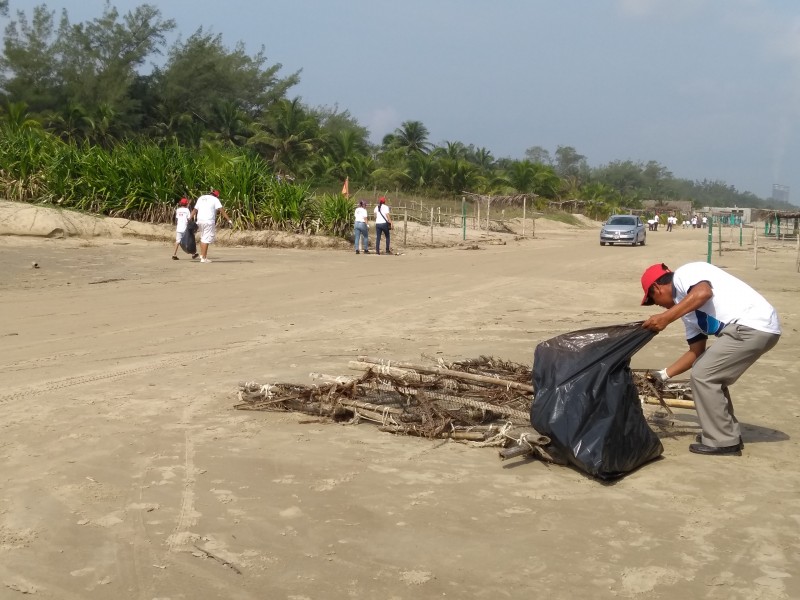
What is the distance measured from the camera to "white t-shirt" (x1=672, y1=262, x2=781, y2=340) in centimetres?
538

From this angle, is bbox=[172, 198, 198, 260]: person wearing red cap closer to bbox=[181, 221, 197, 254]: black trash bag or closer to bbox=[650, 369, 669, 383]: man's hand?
bbox=[181, 221, 197, 254]: black trash bag

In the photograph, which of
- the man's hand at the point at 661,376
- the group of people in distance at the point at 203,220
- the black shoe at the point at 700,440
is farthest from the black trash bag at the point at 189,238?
the black shoe at the point at 700,440

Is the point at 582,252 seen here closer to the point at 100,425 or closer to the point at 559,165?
the point at 100,425

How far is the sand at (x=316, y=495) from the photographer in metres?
3.77

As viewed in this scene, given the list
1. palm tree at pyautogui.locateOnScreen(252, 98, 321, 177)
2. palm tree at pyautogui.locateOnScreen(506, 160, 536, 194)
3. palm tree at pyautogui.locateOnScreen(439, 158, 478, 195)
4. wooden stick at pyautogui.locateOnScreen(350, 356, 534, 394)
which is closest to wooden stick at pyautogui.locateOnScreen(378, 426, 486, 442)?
wooden stick at pyautogui.locateOnScreen(350, 356, 534, 394)

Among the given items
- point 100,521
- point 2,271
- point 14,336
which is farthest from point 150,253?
point 100,521

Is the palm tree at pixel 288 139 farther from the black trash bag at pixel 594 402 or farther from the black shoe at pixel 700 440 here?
the black trash bag at pixel 594 402

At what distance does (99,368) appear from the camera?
7707 millimetres

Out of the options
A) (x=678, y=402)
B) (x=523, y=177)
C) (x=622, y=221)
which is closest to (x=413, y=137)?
(x=523, y=177)

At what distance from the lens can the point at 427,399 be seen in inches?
240

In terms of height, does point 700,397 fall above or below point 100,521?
above

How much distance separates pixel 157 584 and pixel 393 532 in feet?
3.82

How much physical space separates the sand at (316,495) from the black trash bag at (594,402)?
0.16 m

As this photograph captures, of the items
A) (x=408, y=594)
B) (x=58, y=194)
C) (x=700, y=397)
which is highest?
(x=58, y=194)
